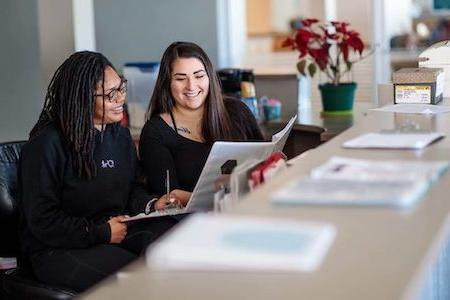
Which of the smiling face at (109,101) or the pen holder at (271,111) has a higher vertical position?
the smiling face at (109,101)

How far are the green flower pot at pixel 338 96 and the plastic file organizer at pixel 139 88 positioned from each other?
101 cm

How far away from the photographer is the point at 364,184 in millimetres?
1369

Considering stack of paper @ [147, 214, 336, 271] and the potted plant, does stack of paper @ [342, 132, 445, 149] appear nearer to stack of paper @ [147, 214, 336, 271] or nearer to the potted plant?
stack of paper @ [147, 214, 336, 271]

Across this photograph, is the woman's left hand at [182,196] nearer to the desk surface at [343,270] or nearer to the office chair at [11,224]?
the office chair at [11,224]

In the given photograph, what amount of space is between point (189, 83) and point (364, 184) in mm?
1576

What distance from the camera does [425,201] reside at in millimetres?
1316

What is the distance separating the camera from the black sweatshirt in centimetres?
233

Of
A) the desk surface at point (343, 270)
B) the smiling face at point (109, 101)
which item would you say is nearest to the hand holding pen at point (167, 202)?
the smiling face at point (109, 101)

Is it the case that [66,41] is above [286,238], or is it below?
above

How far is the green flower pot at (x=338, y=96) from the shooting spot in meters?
4.41

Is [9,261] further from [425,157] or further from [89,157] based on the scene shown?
[425,157]

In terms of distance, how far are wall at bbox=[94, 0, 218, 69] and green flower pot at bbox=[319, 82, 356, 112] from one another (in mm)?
1379

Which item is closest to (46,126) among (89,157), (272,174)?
(89,157)

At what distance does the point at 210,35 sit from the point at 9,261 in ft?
10.6
